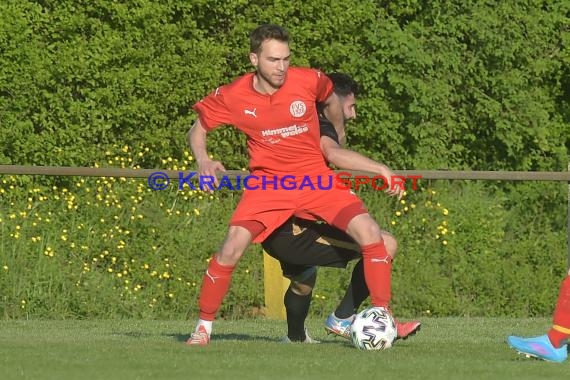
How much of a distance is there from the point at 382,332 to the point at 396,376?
133cm

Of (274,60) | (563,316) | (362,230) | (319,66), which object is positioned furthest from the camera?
(319,66)

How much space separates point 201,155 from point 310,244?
89 centimetres

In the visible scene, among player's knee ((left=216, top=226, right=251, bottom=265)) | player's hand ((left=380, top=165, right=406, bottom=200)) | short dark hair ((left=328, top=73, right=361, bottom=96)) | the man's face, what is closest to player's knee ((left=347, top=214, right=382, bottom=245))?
player's hand ((left=380, top=165, right=406, bottom=200))

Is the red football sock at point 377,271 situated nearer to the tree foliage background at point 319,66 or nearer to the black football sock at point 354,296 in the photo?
the black football sock at point 354,296

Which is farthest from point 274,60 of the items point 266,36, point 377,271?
point 377,271

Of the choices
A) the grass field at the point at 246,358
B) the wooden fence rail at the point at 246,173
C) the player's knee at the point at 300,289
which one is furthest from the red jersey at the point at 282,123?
the wooden fence rail at the point at 246,173

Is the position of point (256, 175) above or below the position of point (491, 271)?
above

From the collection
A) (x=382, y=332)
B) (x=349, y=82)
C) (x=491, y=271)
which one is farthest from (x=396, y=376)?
(x=491, y=271)

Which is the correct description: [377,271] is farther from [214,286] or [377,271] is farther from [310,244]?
[214,286]

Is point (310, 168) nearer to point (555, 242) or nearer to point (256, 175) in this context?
point (256, 175)

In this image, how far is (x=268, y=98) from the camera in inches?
332

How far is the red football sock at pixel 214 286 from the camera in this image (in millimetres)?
8398

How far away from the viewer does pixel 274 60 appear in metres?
8.36

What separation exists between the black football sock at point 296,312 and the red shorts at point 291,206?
27.5 inches
